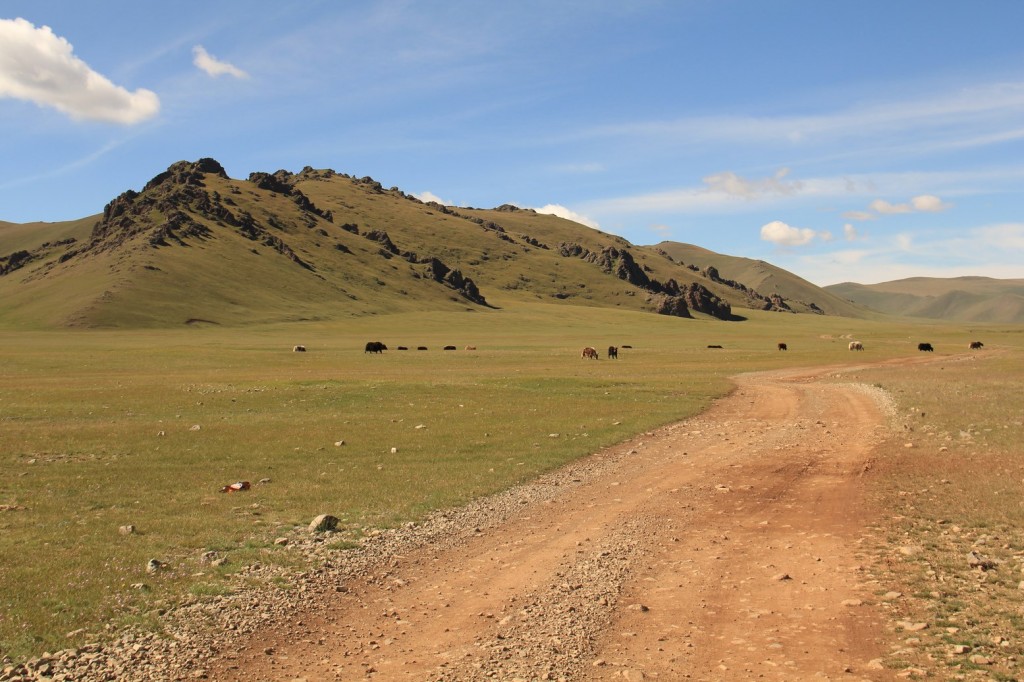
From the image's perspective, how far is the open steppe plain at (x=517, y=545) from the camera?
9164mm

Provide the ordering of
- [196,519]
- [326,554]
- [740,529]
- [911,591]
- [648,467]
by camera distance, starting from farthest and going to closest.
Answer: [648,467], [196,519], [740,529], [326,554], [911,591]

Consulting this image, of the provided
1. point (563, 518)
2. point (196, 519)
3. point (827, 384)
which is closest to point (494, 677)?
point (563, 518)

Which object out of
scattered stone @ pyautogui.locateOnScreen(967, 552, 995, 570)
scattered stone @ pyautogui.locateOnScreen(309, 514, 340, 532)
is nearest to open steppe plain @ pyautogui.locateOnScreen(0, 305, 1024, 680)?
scattered stone @ pyautogui.locateOnScreen(967, 552, 995, 570)

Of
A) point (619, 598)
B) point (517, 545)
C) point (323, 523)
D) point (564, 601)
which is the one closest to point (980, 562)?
point (619, 598)

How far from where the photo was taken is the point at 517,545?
13.9 meters

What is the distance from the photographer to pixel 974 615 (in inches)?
384

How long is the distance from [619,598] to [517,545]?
329 centimetres

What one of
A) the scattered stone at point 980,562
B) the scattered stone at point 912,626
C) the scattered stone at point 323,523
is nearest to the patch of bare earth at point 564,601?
the scattered stone at point 912,626

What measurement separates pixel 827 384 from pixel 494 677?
44.1 metres

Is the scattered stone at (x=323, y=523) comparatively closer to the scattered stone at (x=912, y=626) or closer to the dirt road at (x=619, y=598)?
the dirt road at (x=619, y=598)

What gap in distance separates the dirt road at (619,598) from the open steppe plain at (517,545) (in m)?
0.06

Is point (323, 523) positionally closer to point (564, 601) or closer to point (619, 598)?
point (564, 601)

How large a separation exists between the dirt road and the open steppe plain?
56mm

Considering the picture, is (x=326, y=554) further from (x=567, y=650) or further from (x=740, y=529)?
(x=740, y=529)
